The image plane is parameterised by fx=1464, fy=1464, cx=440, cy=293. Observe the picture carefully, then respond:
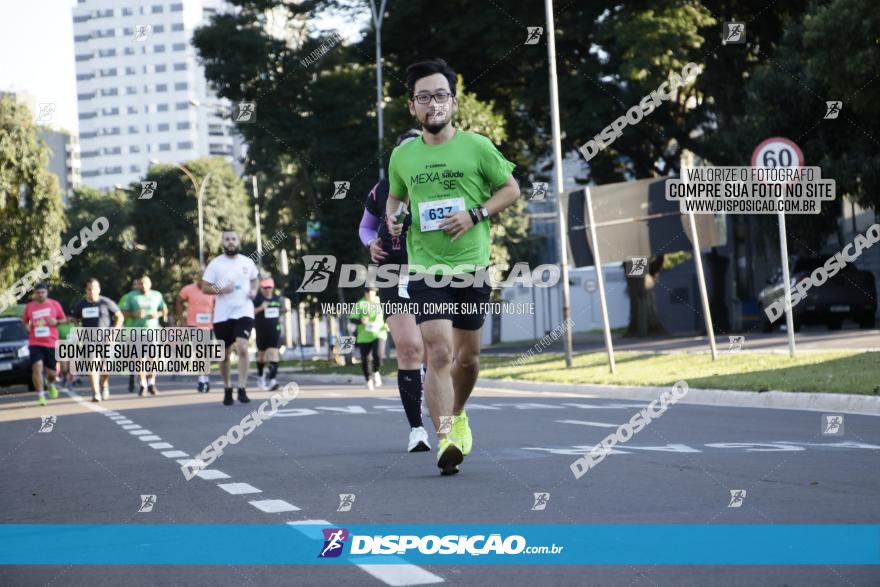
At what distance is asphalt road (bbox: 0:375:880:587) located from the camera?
5.34 metres

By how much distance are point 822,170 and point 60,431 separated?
22614 mm

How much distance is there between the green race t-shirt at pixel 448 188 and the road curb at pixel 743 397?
643cm

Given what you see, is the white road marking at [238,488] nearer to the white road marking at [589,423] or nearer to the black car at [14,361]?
the white road marking at [589,423]

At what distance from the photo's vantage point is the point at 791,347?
70.1ft

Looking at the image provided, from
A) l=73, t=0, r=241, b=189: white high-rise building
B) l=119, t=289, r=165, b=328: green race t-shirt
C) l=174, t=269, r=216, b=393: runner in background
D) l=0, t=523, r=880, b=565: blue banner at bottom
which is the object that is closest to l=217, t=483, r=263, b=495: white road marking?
l=0, t=523, r=880, b=565: blue banner at bottom

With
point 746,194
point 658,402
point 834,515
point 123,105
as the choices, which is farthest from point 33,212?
point 123,105

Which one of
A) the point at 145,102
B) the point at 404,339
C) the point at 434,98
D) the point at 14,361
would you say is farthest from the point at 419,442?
the point at 145,102

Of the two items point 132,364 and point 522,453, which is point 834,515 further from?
point 132,364

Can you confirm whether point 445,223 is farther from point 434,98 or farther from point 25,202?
point 25,202

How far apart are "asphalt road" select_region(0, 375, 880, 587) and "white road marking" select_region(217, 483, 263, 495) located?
0.03 meters

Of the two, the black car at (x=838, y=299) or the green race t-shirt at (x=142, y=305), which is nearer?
the green race t-shirt at (x=142, y=305)

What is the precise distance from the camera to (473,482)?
8.08 meters

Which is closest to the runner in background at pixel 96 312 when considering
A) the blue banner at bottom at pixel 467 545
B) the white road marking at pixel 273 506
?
the white road marking at pixel 273 506

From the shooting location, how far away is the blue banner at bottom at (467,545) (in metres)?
5.36
